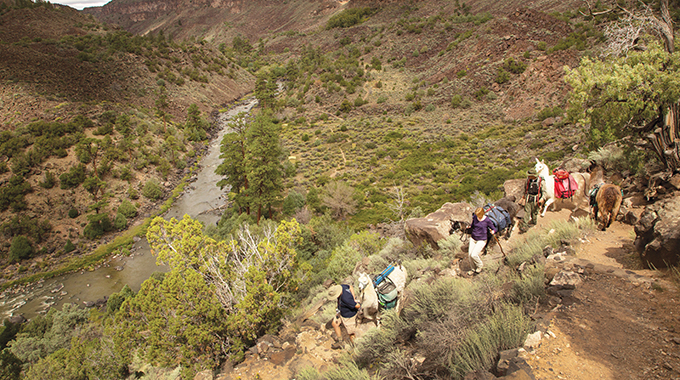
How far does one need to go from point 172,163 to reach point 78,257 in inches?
625

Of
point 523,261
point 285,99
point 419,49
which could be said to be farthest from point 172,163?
point 419,49

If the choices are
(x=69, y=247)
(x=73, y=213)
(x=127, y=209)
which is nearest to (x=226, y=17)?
(x=127, y=209)

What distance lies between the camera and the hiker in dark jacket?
9.00 m

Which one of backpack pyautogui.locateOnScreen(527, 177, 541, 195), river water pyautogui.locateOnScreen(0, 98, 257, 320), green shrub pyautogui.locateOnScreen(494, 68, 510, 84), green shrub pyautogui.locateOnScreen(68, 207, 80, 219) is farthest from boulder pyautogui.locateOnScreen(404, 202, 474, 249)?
green shrub pyautogui.locateOnScreen(494, 68, 510, 84)

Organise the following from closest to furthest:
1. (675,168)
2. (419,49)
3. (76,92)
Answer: (675,168) → (76,92) → (419,49)

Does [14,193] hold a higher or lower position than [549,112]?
higher

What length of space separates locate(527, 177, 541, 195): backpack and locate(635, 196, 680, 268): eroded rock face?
2.59m

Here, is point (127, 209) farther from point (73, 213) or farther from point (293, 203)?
point (293, 203)

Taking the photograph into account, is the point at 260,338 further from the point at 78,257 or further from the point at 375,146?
the point at 375,146

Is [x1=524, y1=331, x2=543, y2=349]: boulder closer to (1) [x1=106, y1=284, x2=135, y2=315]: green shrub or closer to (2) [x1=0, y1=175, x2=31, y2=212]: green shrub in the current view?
(1) [x1=106, y1=284, x2=135, y2=315]: green shrub

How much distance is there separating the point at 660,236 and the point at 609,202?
240 centimetres

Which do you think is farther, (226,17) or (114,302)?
(226,17)

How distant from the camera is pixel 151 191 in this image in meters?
31.4

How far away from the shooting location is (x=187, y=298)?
9320mm
